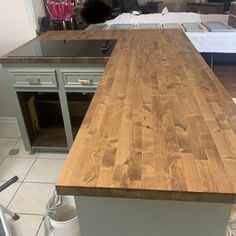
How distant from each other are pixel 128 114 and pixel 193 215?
0.37 meters

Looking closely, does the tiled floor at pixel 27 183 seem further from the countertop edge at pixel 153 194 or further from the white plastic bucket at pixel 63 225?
the countertop edge at pixel 153 194

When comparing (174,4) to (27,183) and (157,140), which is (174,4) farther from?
(157,140)

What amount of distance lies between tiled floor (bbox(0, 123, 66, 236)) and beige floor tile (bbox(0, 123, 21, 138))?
1 centimetres

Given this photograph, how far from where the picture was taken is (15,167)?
6.58ft

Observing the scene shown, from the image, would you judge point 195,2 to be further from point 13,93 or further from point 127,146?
point 127,146

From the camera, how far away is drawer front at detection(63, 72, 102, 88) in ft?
5.53

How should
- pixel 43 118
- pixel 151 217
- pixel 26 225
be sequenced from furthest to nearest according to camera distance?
pixel 43 118 < pixel 26 225 < pixel 151 217

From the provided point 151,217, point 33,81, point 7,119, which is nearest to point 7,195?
point 33,81

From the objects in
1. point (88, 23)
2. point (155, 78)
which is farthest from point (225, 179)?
point (88, 23)

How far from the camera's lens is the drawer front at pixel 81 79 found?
1.69 meters

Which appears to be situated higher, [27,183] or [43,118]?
[43,118]

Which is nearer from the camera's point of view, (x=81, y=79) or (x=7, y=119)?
(x=81, y=79)

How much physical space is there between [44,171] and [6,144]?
0.59 meters

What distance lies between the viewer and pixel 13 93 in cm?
185
